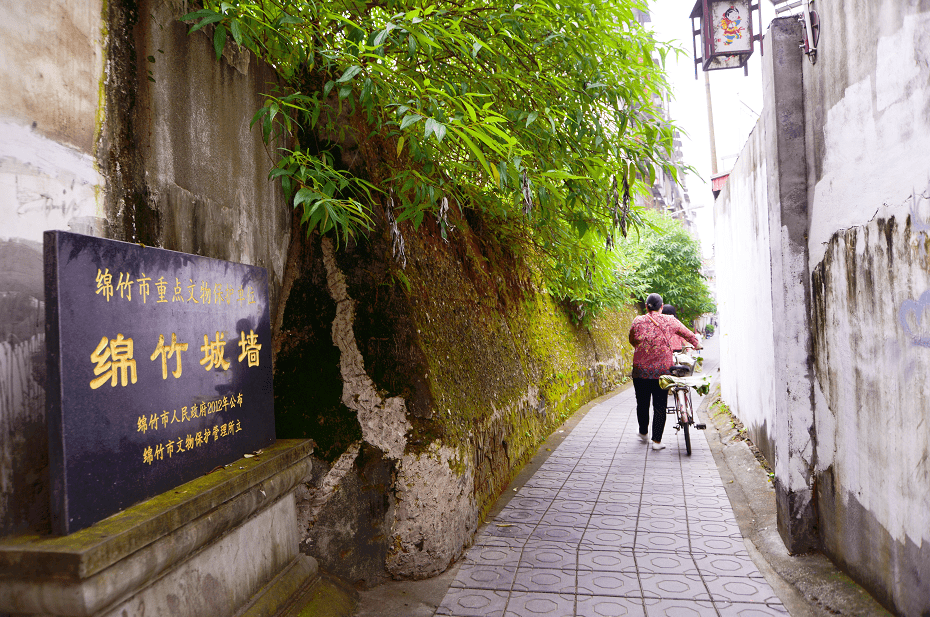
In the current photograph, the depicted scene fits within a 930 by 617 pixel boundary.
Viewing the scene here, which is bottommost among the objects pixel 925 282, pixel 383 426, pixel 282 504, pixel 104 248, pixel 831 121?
pixel 282 504

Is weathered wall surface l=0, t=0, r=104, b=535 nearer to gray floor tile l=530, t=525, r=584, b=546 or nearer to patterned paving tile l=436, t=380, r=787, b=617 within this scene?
patterned paving tile l=436, t=380, r=787, b=617

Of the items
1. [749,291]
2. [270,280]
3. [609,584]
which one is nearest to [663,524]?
[609,584]

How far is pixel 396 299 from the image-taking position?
3.96 m

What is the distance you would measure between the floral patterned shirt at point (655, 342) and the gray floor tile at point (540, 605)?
13.5ft

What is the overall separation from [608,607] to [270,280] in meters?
2.77

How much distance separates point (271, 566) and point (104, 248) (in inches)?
73.8

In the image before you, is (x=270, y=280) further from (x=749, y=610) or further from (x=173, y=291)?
(x=749, y=610)

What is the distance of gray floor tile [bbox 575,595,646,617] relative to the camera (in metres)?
3.27

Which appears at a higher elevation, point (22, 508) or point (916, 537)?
point (22, 508)

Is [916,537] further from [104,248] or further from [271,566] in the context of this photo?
[104,248]

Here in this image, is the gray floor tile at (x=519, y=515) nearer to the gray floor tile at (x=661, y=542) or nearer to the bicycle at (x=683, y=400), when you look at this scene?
the gray floor tile at (x=661, y=542)

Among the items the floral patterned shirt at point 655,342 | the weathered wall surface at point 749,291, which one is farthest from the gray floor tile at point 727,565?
the floral patterned shirt at point 655,342

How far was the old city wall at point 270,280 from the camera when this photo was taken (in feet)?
6.86

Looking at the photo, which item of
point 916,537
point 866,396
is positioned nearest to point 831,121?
point 866,396
